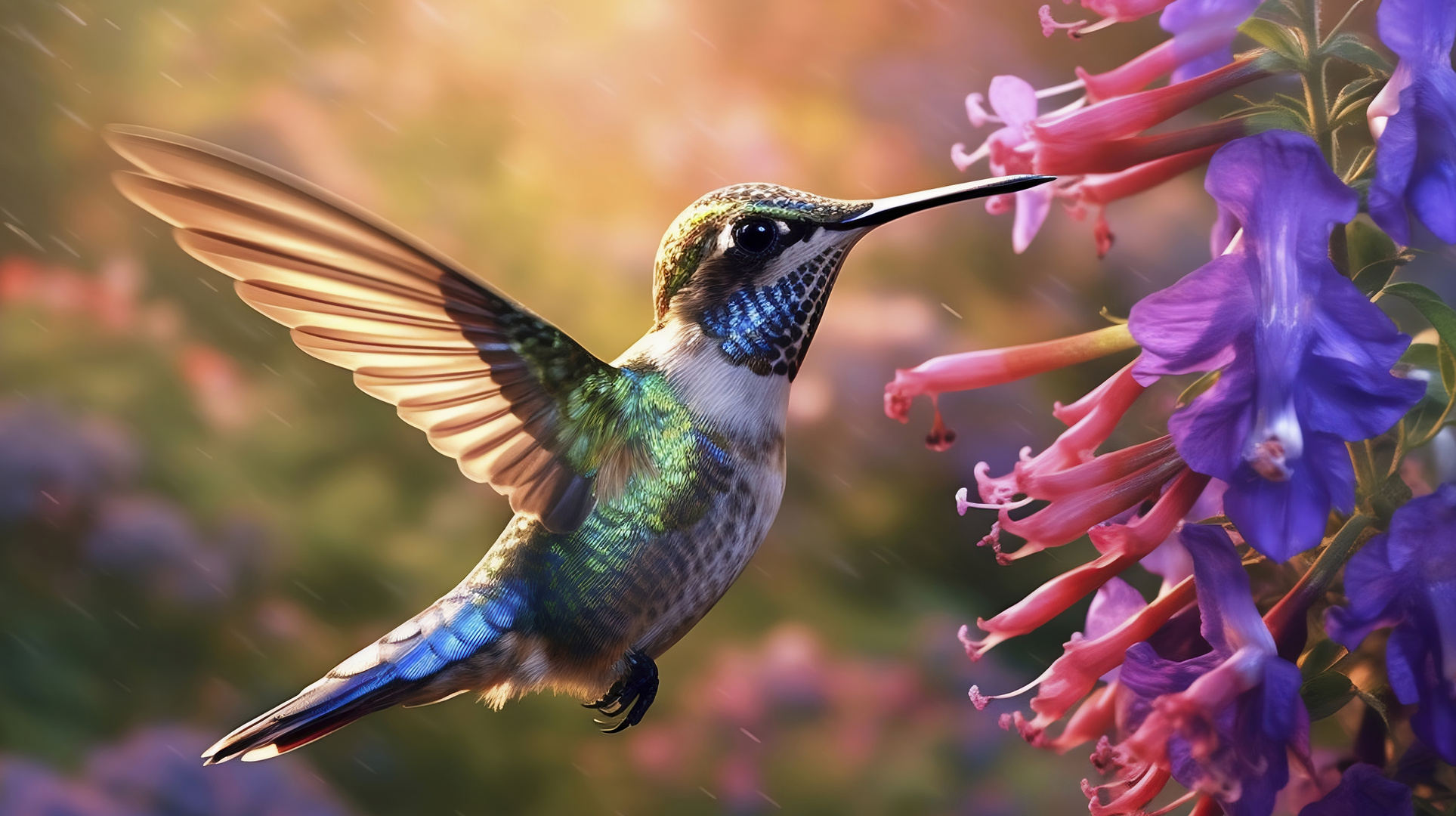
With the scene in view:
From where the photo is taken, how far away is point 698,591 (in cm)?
50

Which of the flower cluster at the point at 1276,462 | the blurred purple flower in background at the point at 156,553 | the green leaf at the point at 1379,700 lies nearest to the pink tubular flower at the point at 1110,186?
the flower cluster at the point at 1276,462

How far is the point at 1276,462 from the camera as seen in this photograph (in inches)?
12.0

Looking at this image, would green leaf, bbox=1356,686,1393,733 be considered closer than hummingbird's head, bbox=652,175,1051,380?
Yes

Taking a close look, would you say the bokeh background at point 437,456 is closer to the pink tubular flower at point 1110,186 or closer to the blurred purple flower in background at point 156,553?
the blurred purple flower in background at point 156,553

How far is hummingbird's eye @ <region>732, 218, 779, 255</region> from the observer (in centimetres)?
49

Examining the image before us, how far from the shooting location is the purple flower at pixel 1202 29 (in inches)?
15.9

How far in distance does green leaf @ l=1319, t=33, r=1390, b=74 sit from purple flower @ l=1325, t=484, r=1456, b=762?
6.0 inches

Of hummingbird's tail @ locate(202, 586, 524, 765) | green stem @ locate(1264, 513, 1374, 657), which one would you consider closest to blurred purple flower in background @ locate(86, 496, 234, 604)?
hummingbird's tail @ locate(202, 586, 524, 765)

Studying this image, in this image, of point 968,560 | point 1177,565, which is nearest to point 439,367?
point 1177,565

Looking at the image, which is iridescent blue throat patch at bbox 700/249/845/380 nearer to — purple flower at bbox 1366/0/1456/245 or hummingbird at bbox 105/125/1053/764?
hummingbird at bbox 105/125/1053/764

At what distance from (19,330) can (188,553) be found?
31 centimetres

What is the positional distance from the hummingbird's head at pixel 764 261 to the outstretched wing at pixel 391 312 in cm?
6

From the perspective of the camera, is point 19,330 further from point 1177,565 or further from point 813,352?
point 1177,565

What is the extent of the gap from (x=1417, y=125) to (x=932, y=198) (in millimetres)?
176
